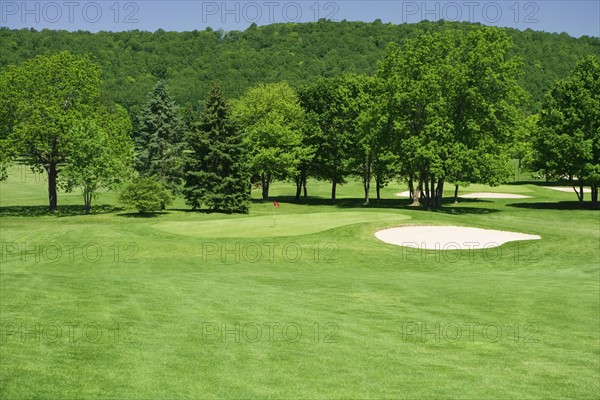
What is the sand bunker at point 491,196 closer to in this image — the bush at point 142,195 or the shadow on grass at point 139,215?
the shadow on grass at point 139,215

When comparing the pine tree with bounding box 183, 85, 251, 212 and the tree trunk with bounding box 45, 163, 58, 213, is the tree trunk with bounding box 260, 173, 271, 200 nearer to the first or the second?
the pine tree with bounding box 183, 85, 251, 212

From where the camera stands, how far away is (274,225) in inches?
1471

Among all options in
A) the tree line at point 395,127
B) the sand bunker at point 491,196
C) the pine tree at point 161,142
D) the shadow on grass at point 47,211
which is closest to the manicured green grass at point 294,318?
the tree line at point 395,127

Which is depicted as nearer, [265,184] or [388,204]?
[388,204]

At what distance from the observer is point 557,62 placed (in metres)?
184

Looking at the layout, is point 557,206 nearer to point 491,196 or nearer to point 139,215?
point 491,196

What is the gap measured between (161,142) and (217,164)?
27.2 m

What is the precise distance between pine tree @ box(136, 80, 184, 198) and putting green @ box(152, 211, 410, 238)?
3198cm

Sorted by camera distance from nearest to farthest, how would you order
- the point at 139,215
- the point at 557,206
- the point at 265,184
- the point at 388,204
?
the point at 139,215 → the point at 557,206 → the point at 388,204 → the point at 265,184

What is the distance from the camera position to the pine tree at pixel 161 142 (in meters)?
75.1

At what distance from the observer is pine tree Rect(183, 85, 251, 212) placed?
5262 centimetres

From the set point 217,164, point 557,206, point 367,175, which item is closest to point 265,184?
point 367,175

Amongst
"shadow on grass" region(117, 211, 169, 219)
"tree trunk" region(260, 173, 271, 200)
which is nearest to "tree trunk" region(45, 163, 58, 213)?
"shadow on grass" region(117, 211, 169, 219)

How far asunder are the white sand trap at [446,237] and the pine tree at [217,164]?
20.1m
